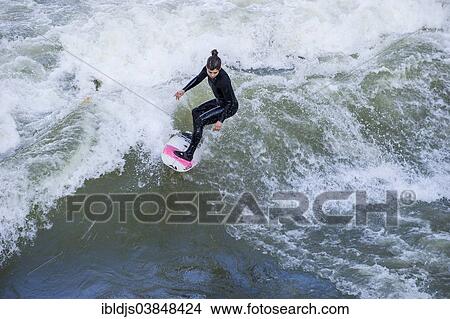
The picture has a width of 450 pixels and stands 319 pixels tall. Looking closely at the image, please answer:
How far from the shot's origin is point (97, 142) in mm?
7156

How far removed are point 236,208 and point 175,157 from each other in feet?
3.46

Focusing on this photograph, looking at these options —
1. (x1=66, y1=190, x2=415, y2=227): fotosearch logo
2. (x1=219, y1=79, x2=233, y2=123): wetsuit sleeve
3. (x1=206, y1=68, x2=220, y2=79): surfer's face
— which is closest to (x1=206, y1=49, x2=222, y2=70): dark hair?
(x1=206, y1=68, x2=220, y2=79): surfer's face

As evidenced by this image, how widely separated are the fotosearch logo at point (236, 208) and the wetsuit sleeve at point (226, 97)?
1040mm

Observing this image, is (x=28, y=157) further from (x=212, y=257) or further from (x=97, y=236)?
(x=212, y=257)

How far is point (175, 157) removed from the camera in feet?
22.2

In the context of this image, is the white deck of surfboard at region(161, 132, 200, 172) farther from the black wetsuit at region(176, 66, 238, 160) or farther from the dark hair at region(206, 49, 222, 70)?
the dark hair at region(206, 49, 222, 70)

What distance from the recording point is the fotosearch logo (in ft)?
20.7

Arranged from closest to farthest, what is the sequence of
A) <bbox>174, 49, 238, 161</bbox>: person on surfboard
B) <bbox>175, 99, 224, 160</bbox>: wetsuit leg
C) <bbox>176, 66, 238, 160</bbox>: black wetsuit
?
<bbox>174, 49, 238, 161</bbox>: person on surfboard, <bbox>176, 66, 238, 160</bbox>: black wetsuit, <bbox>175, 99, 224, 160</bbox>: wetsuit leg

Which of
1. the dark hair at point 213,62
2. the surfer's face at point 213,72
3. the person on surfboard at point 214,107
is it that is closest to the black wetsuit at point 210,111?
the person on surfboard at point 214,107

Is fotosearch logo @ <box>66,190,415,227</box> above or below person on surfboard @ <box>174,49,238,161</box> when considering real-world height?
below

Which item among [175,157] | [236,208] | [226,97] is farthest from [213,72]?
[236,208]

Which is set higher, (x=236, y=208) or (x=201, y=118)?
(x=201, y=118)

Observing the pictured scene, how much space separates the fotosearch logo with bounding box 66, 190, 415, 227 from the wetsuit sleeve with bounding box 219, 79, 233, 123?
3.41 ft

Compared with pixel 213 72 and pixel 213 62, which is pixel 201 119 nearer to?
pixel 213 72
